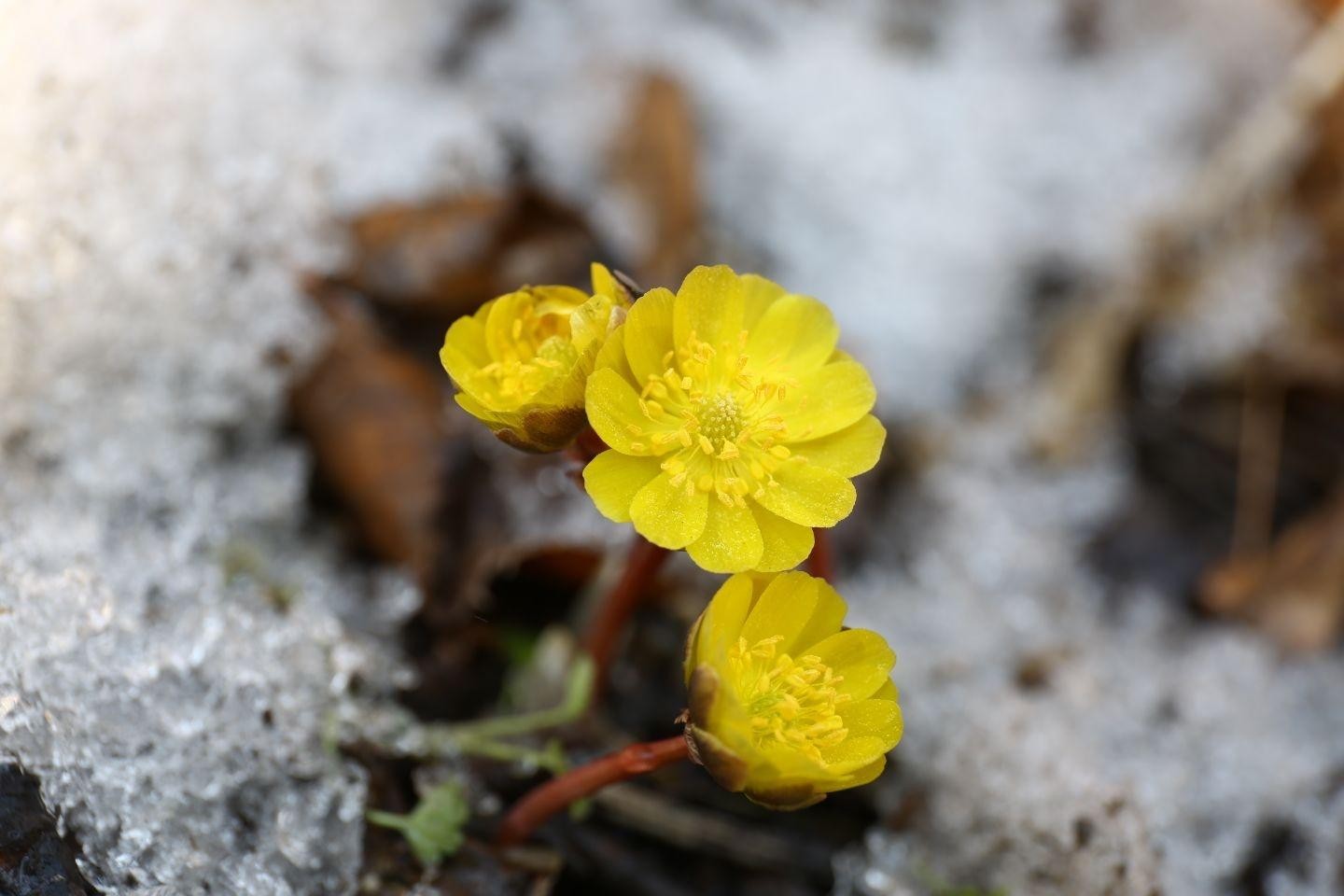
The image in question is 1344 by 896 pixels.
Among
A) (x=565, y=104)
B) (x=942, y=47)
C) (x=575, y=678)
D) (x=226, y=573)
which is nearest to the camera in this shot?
(x=575, y=678)

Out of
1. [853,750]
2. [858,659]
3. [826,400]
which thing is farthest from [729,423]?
[853,750]

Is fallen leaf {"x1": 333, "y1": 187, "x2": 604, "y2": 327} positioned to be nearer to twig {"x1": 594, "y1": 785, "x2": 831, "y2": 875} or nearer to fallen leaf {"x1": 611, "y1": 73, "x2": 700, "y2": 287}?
fallen leaf {"x1": 611, "y1": 73, "x2": 700, "y2": 287}

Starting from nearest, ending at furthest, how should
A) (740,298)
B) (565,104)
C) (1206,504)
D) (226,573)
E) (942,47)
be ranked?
(740,298) → (226,573) → (1206,504) → (565,104) → (942,47)

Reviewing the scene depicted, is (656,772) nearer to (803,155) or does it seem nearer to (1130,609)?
(1130,609)

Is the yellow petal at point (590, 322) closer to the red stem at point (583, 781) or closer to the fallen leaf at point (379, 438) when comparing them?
the red stem at point (583, 781)

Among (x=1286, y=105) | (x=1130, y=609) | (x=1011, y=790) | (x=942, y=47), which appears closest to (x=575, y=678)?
(x=1011, y=790)

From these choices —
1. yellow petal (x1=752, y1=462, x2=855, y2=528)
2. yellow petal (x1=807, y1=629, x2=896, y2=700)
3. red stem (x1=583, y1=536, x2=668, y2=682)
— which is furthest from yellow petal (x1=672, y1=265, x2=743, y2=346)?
yellow petal (x1=807, y1=629, x2=896, y2=700)
